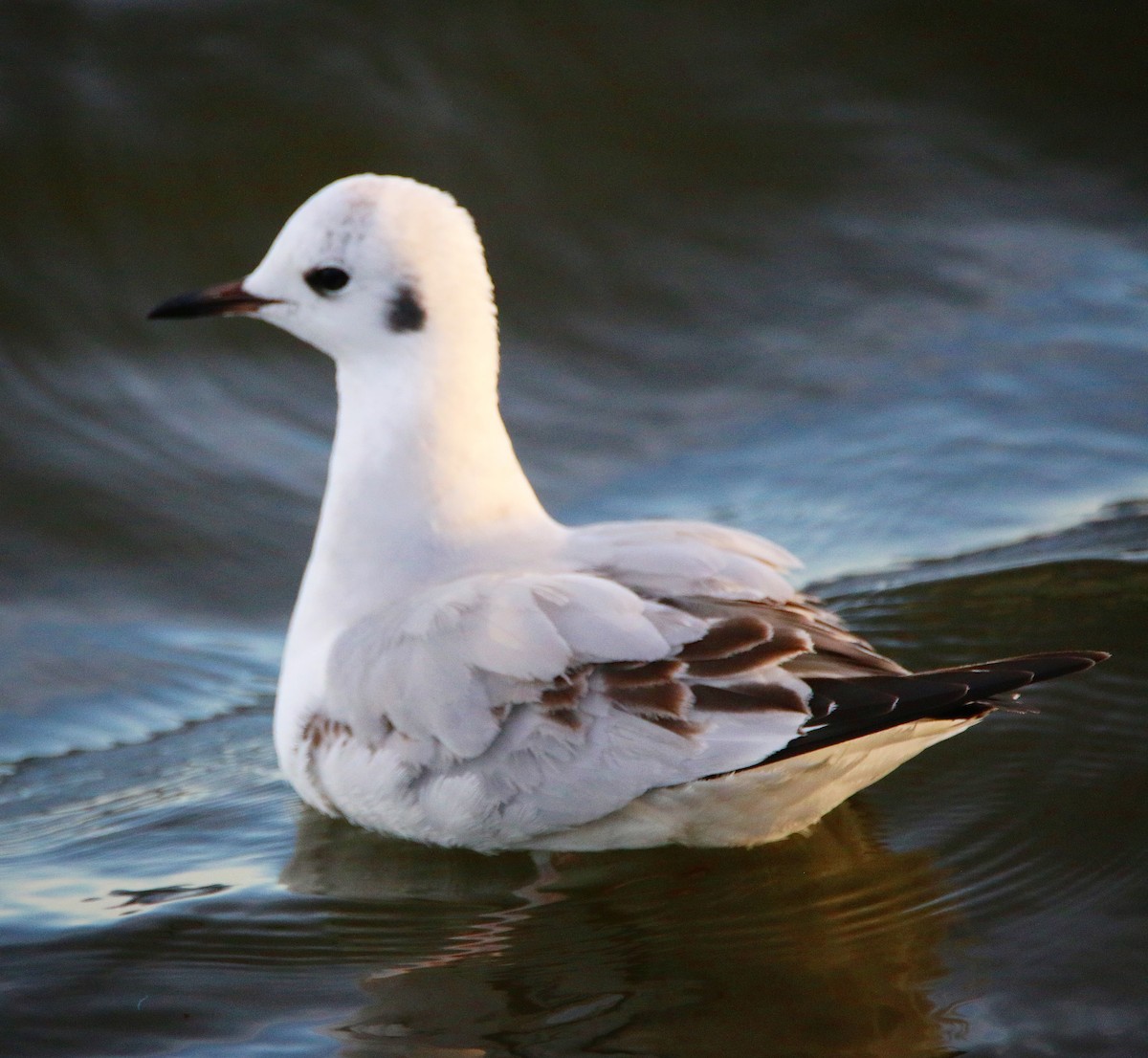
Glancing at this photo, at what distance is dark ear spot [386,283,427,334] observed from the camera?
418 centimetres

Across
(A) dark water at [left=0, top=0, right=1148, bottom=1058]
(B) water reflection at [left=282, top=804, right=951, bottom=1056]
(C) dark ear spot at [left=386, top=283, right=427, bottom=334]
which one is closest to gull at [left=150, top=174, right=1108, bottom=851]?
(C) dark ear spot at [left=386, top=283, right=427, bottom=334]

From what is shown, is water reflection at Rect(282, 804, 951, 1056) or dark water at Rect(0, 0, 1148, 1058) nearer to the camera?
water reflection at Rect(282, 804, 951, 1056)

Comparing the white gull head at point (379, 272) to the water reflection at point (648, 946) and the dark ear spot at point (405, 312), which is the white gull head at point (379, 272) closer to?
the dark ear spot at point (405, 312)

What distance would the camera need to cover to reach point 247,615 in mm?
5766

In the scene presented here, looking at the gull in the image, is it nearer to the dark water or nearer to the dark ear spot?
the dark ear spot

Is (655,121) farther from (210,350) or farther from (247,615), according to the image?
(247,615)

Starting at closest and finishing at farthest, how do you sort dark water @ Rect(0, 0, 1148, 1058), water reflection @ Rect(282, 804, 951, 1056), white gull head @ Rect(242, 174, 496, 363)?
water reflection @ Rect(282, 804, 951, 1056) < dark water @ Rect(0, 0, 1148, 1058) < white gull head @ Rect(242, 174, 496, 363)

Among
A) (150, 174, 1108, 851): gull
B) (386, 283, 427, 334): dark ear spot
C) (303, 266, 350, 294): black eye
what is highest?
(303, 266, 350, 294): black eye

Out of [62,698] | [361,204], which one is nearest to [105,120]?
[62,698]

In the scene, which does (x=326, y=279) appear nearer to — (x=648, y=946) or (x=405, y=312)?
(x=405, y=312)

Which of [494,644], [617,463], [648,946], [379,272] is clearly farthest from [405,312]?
[617,463]

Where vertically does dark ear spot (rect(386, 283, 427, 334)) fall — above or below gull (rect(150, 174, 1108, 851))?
above

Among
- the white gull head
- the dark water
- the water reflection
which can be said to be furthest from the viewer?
the white gull head

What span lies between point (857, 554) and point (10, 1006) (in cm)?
313
